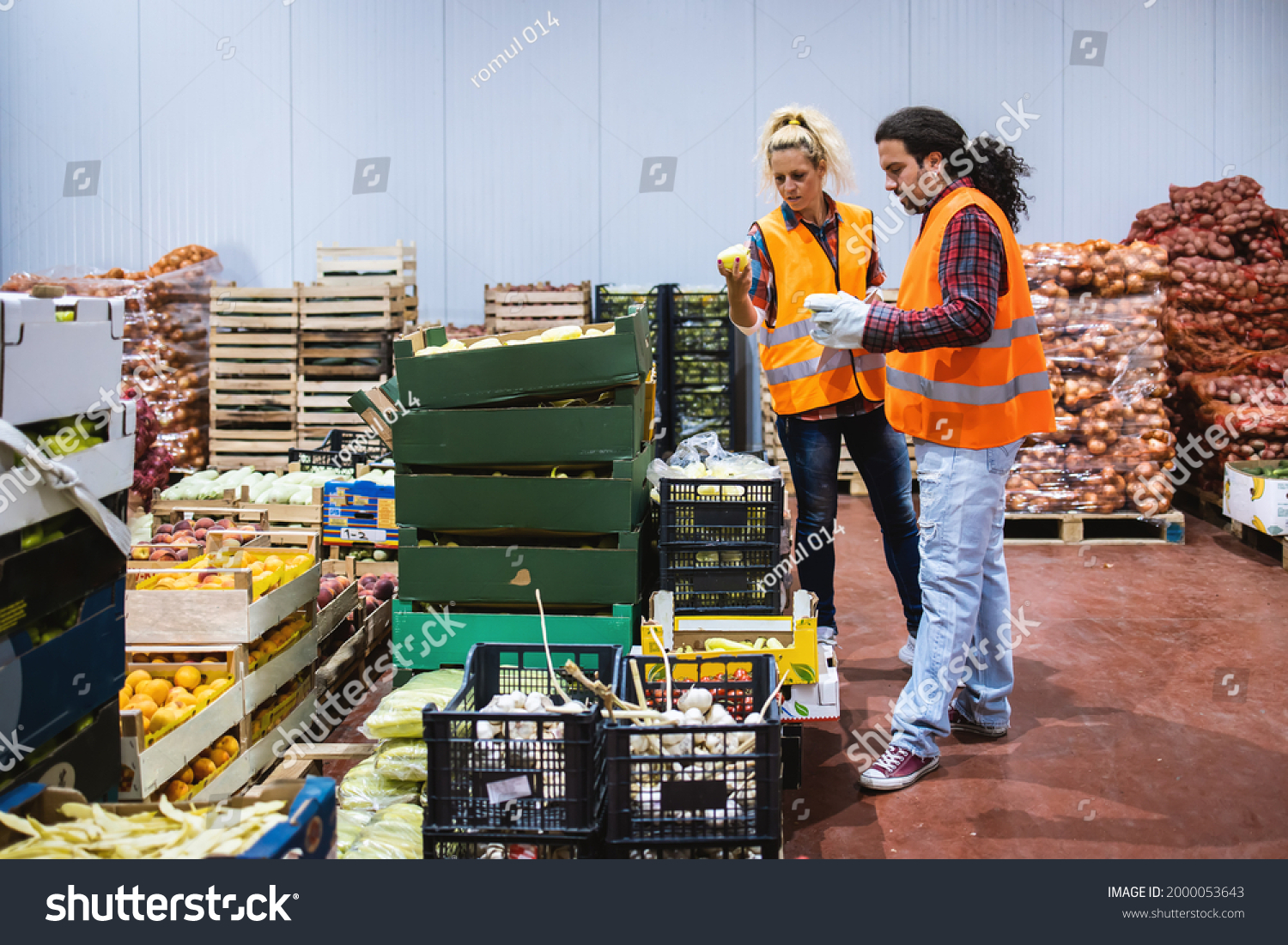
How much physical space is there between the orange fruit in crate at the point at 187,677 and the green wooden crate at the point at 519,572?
70cm

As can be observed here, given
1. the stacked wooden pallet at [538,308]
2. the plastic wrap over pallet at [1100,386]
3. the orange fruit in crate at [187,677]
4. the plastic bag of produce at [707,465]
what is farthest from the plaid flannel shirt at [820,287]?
the stacked wooden pallet at [538,308]

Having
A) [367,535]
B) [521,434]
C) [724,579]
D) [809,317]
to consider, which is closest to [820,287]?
[809,317]

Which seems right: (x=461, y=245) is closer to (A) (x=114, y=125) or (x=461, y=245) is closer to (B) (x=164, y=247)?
(B) (x=164, y=247)

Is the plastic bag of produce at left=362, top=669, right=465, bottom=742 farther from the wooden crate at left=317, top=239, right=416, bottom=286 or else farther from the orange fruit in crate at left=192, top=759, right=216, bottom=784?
the wooden crate at left=317, top=239, right=416, bottom=286

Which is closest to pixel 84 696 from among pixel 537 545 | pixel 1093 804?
pixel 537 545

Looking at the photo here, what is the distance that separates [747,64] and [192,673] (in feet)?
27.2

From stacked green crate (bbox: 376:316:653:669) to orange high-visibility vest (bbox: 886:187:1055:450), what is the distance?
0.94 metres

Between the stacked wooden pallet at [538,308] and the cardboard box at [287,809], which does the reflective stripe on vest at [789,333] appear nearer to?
the cardboard box at [287,809]

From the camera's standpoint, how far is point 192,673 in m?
3.55

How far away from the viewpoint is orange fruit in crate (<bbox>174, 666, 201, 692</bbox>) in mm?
3535

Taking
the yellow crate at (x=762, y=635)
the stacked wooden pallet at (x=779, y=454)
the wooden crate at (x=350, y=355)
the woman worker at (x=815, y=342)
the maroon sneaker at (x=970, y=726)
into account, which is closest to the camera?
the yellow crate at (x=762, y=635)

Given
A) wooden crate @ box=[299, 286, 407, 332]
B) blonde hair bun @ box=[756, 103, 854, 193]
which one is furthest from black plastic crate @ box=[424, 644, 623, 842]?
wooden crate @ box=[299, 286, 407, 332]

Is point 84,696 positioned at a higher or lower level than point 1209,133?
lower

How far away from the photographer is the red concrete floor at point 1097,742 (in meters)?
3.19
